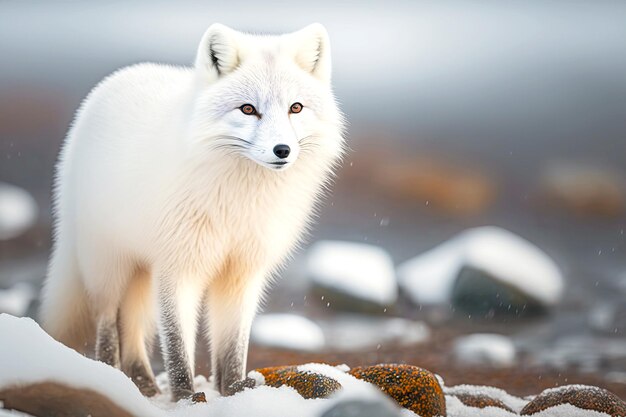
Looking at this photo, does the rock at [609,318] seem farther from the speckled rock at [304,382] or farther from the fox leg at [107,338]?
the fox leg at [107,338]

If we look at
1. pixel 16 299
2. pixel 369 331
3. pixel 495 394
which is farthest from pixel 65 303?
pixel 495 394

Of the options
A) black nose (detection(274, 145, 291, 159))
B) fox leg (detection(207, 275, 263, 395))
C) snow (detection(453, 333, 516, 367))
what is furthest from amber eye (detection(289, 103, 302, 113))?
snow (detection(453, 333, 516, 367))

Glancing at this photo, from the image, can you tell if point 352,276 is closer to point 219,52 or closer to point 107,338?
point 107,338

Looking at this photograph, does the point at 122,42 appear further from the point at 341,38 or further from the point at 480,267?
the point at 480,267

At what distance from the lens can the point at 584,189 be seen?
13.0ft

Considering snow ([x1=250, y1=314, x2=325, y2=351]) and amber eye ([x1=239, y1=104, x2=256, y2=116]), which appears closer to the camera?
amber eye ([x1=239, y1=104, x2=256, y2=116])

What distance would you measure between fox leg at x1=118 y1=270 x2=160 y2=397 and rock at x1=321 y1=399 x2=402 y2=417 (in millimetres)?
1391

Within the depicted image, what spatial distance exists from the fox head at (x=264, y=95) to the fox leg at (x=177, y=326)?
57cm

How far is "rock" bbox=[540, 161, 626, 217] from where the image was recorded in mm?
3916

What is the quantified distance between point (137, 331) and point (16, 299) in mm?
846

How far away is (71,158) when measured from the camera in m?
3.36

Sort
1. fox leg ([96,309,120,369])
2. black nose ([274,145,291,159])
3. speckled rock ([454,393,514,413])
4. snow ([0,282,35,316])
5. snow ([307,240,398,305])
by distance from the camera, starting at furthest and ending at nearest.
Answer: snow ([307,240,398,305]) → snow ([0,282,35,316]) → fox leg ([96,309,120,369]) → speckled rock ([454,393,514,413]) → black nose ([274,145,291,159])

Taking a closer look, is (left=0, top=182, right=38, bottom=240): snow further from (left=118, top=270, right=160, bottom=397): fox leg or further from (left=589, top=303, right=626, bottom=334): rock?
(left=589, top=303, right=626, bottom=334): rock

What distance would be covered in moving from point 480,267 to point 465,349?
0.47 metres
